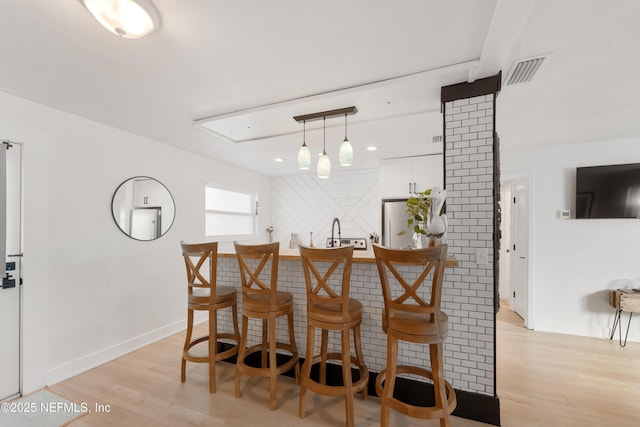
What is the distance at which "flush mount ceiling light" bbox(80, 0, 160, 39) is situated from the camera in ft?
4.16

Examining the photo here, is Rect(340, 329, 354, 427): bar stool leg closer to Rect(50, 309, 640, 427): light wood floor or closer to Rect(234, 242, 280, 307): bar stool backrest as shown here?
Rect(50, 309, 640, 427): light wood floor

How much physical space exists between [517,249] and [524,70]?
3.21m

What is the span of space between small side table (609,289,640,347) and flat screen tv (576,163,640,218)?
90 cm

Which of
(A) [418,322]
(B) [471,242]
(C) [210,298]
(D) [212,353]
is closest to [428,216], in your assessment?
(B) [471,242]

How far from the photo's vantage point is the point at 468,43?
1.62m

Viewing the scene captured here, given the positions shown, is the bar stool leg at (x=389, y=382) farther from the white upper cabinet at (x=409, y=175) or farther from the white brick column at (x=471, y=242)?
the white upper cabinet at (x=409, y=175)

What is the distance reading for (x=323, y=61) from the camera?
182 cm

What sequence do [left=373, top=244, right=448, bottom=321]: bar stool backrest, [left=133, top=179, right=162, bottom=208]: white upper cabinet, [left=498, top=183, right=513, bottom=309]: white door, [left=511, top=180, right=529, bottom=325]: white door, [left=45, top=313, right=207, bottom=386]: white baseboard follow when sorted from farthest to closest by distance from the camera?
1. [left=498, top=183, right=513, bottom=309]: white door
2. [left=511, top=180, right=529, bottom=325]: white door
3. [left=133, top=179, right=162, bottom=208]: white upper cabinet
4. [left=45, top=313, right=207, bottom=386]: white baseboard
5. [left=373, top=244, right=448, bottom=321]: bar stool backrest

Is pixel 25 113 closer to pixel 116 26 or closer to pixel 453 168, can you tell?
Result: pixel 116 26

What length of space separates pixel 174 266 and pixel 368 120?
121 inches

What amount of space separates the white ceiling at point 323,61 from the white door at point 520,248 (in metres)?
1.26

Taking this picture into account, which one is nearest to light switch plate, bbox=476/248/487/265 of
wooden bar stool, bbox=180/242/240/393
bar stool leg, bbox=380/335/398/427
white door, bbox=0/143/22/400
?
bar stool leg, bbox=380/335/398/427

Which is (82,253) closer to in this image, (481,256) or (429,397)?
(429,397)

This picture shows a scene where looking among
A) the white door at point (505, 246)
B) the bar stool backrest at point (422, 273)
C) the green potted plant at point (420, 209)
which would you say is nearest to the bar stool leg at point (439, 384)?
the bar stool backrest at point (422, 273)
